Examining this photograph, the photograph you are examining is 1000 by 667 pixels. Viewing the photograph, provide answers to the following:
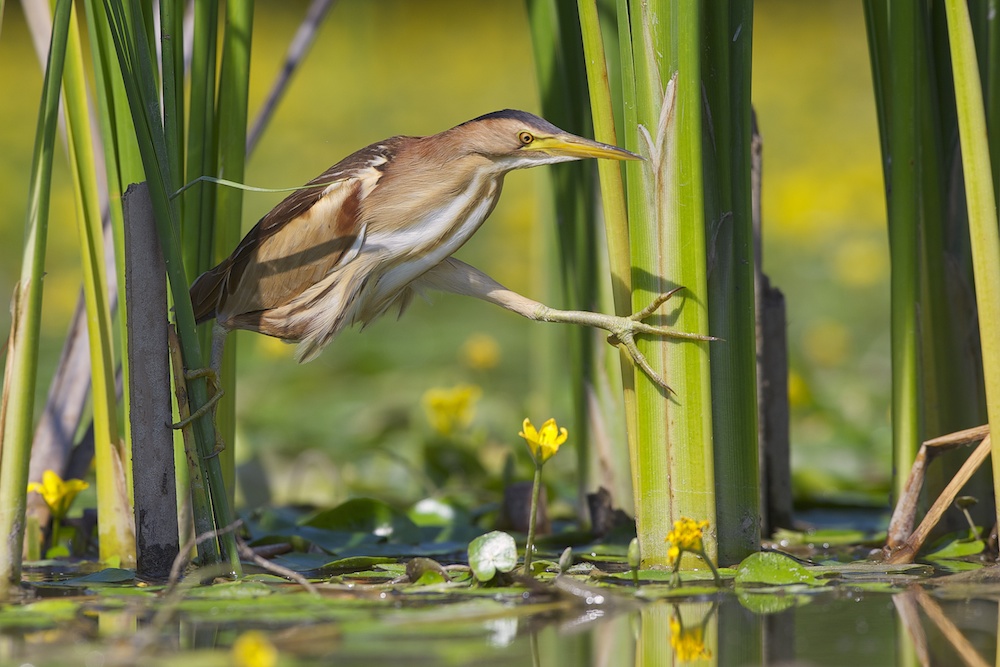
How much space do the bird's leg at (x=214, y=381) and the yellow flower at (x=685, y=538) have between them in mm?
685

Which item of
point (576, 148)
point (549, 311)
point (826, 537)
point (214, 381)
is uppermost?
point (576, 148)

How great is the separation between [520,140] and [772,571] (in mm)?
804

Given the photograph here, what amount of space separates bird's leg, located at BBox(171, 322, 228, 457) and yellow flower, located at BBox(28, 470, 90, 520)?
38 cm

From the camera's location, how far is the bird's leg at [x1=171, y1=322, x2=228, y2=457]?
1759 millimetres

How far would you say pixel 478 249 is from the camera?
7488 millimetres

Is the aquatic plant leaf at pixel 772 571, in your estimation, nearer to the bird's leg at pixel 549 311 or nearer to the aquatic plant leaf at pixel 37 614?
the bird's leg at pixel 549 311

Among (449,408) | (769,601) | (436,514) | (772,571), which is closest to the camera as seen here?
(769,601)

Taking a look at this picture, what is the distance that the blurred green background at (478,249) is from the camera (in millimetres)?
3566

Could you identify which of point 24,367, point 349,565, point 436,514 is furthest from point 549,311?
point 24,367

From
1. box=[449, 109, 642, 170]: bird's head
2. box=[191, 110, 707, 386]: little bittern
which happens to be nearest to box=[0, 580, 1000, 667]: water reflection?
box=[191, 110, 707, 386]: little bittern

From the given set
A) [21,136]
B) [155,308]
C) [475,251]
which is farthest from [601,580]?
[21,136]

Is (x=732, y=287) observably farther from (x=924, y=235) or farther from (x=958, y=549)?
(x=958, y=549)

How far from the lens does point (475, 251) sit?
7.41 metres

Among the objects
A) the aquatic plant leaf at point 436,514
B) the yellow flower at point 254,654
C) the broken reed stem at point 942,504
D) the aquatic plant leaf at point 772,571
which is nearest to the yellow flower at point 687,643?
the aquatic plant leaf at point 772,571
